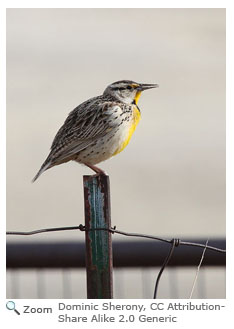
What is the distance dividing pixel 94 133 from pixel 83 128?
0.25 ft

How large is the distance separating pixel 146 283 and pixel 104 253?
5.73 ft

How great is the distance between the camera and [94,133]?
5.53 m

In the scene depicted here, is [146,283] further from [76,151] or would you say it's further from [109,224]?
[109,224]

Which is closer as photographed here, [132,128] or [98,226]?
[98,226]

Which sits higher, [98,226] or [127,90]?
[127,90]

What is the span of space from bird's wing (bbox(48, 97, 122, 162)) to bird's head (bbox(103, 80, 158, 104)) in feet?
0.72

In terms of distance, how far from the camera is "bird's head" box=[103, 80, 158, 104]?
595 centimetres
